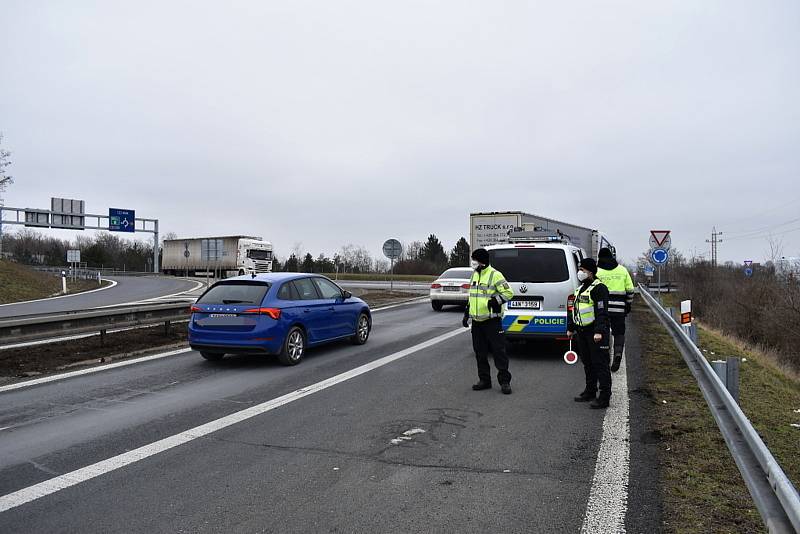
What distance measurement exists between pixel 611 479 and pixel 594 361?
8.14 ft

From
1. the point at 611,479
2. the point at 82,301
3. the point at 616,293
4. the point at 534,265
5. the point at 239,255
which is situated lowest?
the point at 611,479

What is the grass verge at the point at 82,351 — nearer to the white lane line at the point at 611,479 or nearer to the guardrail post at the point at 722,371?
the white lane line at the point at 611,479

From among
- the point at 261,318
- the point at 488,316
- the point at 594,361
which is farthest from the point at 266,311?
the point at 594,361

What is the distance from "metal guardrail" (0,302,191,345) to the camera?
356 inches

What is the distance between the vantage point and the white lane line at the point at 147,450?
420 cm

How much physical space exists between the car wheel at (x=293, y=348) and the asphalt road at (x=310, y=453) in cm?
51

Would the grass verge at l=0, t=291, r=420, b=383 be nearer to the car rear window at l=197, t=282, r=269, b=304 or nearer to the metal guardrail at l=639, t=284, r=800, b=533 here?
the car rear window at l=197, t=282, r=269, b=304

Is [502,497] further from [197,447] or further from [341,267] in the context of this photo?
[341,267]

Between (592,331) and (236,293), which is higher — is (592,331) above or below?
below

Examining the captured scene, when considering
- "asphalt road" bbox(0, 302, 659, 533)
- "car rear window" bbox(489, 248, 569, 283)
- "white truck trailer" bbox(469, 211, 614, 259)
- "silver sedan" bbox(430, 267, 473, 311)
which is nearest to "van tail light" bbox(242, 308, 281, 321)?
"asphalt road" bbox(0, 302, 659, 533)

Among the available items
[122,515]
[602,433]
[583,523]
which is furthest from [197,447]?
[602,433]

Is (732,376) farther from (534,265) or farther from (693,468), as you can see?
(534,265)

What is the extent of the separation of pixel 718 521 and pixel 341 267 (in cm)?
8634

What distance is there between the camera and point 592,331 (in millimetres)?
6867
